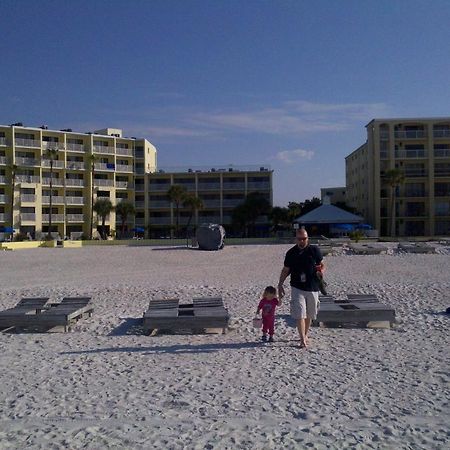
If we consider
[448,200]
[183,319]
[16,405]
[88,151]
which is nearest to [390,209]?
[448,200]

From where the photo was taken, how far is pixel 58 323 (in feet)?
31.1

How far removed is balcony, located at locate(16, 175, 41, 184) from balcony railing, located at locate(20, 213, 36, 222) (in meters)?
3.78

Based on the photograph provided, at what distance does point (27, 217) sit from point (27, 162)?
6466mm

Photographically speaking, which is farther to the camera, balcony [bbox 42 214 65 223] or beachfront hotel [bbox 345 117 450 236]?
balcony [bbox 42 214 65 223]

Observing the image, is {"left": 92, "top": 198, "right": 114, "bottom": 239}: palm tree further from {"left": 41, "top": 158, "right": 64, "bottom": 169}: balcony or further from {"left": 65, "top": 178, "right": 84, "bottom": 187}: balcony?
{"left": 41, "top": 158, "right": 64, "bottom": 169}: balcony

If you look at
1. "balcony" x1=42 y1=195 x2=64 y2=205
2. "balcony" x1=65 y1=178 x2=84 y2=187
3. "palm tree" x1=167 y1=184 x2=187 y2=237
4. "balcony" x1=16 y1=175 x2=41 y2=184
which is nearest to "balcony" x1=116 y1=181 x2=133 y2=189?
"balcony" x1=65 y1=178 x2=84 y2=187

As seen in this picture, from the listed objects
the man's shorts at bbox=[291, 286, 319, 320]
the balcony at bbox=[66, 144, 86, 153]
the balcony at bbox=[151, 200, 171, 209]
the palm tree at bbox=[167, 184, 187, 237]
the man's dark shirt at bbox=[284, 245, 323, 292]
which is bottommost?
the man's shorts at bbox=[291, 286, 319, 320]

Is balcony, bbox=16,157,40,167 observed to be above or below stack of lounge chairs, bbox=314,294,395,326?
above

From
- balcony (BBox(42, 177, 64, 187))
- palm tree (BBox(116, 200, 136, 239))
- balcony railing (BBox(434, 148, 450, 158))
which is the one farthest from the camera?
palm tree (BBox(116, 200, 136, 239))

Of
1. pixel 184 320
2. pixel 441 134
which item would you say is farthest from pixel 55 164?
pixel 184 320

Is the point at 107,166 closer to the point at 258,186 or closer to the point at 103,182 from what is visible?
the point at 103,182

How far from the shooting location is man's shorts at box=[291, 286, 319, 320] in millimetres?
7598

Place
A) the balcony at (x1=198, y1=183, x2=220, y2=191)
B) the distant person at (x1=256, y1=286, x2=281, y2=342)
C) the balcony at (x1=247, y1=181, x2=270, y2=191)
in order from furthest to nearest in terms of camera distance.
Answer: the balcony at (x1=198, y1=183, x2=220, y2=191), the balcony at (x1=247, y1=181, x2=270, y2=191), the distant person at (x1=256, y1=286, x2=281, y2=342)

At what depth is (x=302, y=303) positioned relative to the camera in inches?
300
